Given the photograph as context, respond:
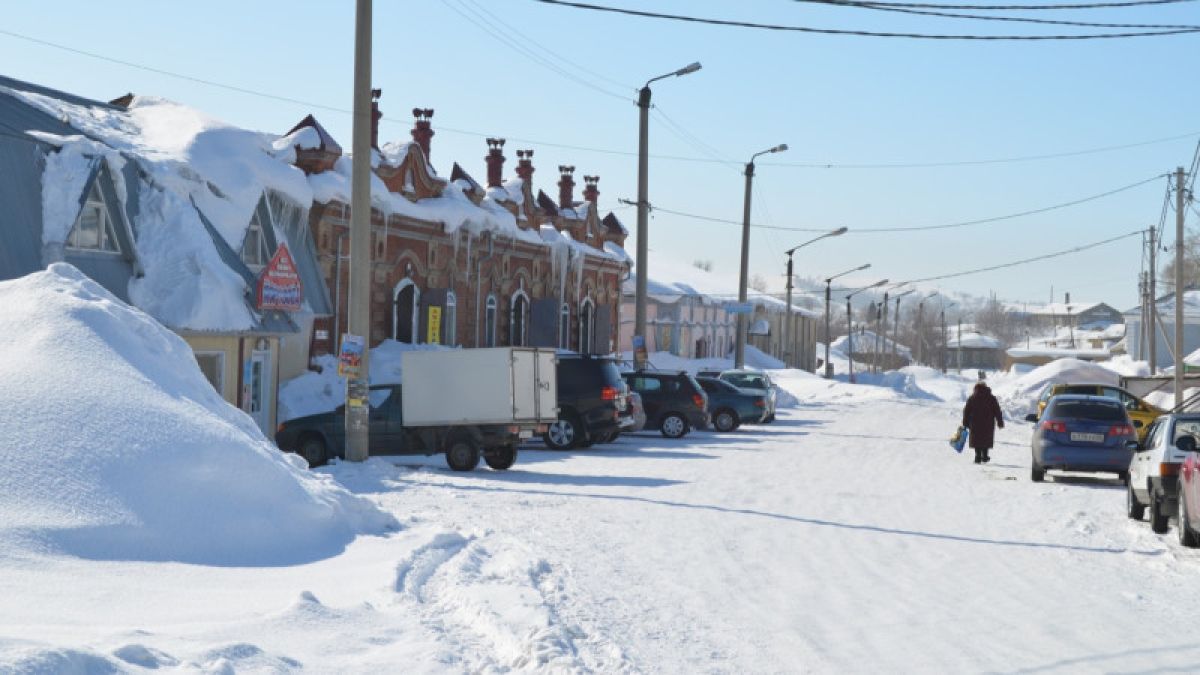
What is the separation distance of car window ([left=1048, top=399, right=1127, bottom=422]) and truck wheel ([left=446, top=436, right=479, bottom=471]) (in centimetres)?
943

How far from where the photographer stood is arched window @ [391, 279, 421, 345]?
40.6m

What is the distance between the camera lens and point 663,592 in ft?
36.4

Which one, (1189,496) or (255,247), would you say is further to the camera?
(255,247)

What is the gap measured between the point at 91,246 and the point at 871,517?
1453 centimetres

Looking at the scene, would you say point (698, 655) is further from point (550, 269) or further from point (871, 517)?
point (550, 269)

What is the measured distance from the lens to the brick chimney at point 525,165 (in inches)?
2045

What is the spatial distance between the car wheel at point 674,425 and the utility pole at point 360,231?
1425cm

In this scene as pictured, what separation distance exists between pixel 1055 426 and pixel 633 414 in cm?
1097

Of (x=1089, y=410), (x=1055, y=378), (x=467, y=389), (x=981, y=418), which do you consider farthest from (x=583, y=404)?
(x=1055, y=378)

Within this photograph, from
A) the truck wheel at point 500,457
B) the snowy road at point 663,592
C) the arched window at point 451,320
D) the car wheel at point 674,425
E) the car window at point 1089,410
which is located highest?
the arched window at point 451,320

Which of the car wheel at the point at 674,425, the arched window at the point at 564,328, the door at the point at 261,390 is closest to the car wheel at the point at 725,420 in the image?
the car wheel at the point at 674,425

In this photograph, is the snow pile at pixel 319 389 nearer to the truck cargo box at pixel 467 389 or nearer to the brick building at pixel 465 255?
the brick building at pixel 465 255

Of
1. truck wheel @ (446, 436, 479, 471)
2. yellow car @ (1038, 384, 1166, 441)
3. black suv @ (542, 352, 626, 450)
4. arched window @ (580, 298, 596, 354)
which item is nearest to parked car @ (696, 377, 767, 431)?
yellow car @ (1038, 384, 1166, 441)

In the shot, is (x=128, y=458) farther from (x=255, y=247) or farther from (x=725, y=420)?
(x=725, y=420)
